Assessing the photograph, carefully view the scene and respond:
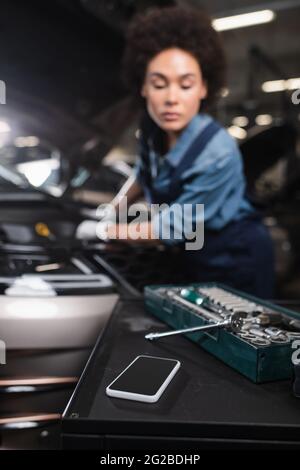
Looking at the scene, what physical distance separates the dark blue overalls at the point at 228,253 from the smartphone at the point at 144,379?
50cm

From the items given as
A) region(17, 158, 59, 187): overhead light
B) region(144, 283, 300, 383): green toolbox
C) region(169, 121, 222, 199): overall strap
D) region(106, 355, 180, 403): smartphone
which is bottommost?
region(106, 355, 180, 403): smartphone

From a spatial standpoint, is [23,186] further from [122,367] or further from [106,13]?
[122,367]

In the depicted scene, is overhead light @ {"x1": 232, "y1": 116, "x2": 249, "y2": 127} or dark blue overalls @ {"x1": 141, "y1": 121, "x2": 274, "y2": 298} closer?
dark blue overalls @ {"x1": 141, "y1": 121, "x2": 274, "y2": 298}

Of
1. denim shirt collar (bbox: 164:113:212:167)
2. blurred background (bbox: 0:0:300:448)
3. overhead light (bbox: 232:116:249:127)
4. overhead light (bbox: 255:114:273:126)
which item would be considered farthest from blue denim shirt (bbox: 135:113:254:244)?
overhead light (bbox: 232:116:249:127)

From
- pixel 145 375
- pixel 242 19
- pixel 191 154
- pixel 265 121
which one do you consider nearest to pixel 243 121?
pixel 242 19

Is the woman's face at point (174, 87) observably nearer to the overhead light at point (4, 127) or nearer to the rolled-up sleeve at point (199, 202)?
the rolled-up sleeve at point (199, 202)

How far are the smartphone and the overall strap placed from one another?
51 cm

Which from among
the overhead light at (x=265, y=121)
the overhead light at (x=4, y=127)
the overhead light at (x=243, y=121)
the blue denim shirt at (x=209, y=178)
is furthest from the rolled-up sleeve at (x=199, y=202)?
the overhead light at (x=243, y=121)

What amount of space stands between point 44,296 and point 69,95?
0.89 m

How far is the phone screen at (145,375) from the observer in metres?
0.45

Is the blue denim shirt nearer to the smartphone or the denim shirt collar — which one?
the denim shirt collar

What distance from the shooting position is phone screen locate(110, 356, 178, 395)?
0.45 m

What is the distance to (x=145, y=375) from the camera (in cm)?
48

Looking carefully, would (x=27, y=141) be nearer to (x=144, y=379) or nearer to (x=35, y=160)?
(x=35, y=160)
